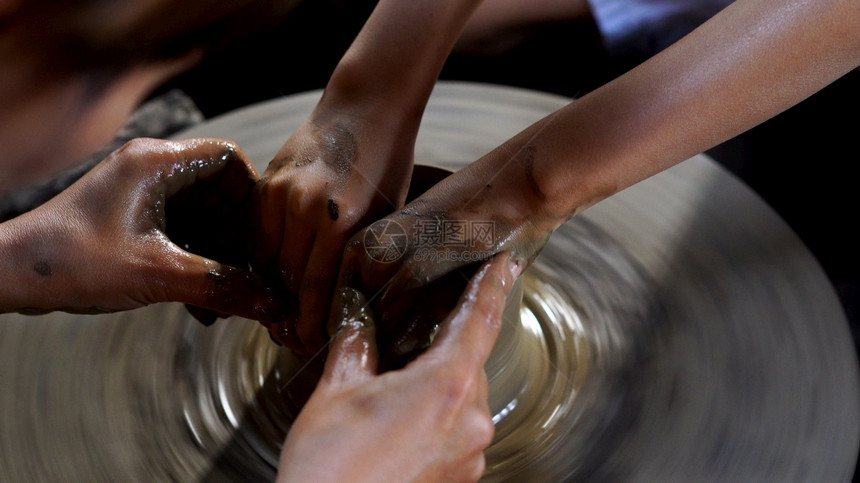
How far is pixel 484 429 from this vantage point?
77 cm

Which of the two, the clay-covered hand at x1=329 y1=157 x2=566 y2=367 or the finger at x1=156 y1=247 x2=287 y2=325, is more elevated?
the clay-covered hand at x1=329 y1=157 x2=566 y2=367

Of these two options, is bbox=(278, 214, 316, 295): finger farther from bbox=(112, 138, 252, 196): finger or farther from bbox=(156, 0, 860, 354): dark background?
bbox=(156, 0, 860, 354): dark background

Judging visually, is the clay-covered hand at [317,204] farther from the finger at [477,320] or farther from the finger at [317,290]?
the finger at [477,320]

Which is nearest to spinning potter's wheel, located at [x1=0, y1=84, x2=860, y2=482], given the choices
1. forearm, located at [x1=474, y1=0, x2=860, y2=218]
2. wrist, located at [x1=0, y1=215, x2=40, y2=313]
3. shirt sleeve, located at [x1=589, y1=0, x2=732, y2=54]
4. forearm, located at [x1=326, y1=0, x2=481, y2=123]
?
wrist, located at [x1=0, y1=215, x2=40, y2=313]

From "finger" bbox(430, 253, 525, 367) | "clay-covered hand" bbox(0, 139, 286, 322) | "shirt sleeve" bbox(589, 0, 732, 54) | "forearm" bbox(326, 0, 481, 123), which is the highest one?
"shirt sleeve" bbox(589, 0, 732, 54)

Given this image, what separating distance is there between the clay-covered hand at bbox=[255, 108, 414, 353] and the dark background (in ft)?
2.68

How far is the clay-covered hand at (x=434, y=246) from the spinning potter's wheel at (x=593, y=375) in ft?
0.37

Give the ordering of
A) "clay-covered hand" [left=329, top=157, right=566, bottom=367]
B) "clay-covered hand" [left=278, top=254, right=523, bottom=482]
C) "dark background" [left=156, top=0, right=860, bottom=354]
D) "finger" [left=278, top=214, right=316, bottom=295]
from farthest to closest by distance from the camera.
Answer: "dark background" [left=156, top=0, right=860, bottom=354]
"finger" [left=278, top=214, right=316, bottom=295]
"clay-covered hand" [left=329, top=157, right=566, bottom=367]
"clay-covered hand" [left=278, top=254, right=523, bottom=482]

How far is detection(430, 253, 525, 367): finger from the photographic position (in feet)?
2.55

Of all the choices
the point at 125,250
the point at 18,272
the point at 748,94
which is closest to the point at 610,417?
the point at 748,94

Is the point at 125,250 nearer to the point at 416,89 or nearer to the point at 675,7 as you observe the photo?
the point at 416,89

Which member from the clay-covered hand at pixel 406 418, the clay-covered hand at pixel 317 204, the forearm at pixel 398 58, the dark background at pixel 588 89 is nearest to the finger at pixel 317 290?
the clay-covered hand at pixel 317 204

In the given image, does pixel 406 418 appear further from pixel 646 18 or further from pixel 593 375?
pixel 646 18

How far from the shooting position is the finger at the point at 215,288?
0.95m
